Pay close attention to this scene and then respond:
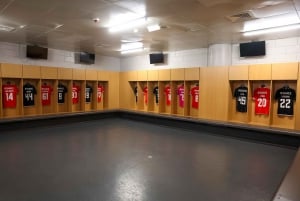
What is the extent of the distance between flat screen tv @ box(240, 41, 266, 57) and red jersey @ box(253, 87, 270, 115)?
3.14ft

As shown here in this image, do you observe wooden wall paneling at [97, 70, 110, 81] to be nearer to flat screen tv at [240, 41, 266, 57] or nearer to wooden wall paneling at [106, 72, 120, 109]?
wooden wall paneling at [106, 72, 120, 109]

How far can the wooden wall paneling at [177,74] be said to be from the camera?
701 centimetres

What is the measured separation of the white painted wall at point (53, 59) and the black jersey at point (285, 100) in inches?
256

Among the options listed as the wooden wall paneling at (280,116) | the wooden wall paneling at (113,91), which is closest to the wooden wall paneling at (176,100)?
the wooden wall paneling at (113,91)

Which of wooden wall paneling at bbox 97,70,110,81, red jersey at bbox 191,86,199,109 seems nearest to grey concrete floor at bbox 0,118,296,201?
red jersey at bbox 191,86,199,109

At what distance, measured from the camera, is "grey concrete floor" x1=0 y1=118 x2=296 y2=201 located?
2.50 meters

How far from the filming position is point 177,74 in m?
7.15

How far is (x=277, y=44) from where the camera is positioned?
5.64 meters

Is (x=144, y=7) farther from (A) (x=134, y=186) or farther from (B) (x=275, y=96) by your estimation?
(B) (x=275, y=96)

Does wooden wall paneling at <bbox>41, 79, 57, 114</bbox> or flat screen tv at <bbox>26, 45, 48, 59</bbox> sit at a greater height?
flat screen tv at <bbox>26, 45, 48, 59</bbox>

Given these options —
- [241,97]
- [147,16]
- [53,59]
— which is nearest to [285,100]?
[241,97]

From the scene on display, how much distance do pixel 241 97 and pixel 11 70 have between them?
651 cm

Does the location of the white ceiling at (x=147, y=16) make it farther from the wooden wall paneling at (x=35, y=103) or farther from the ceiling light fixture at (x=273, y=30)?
the wooden wall paneling at (x=35, y=103)

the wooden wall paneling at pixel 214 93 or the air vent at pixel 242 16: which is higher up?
the air vent at pixel 242 16
